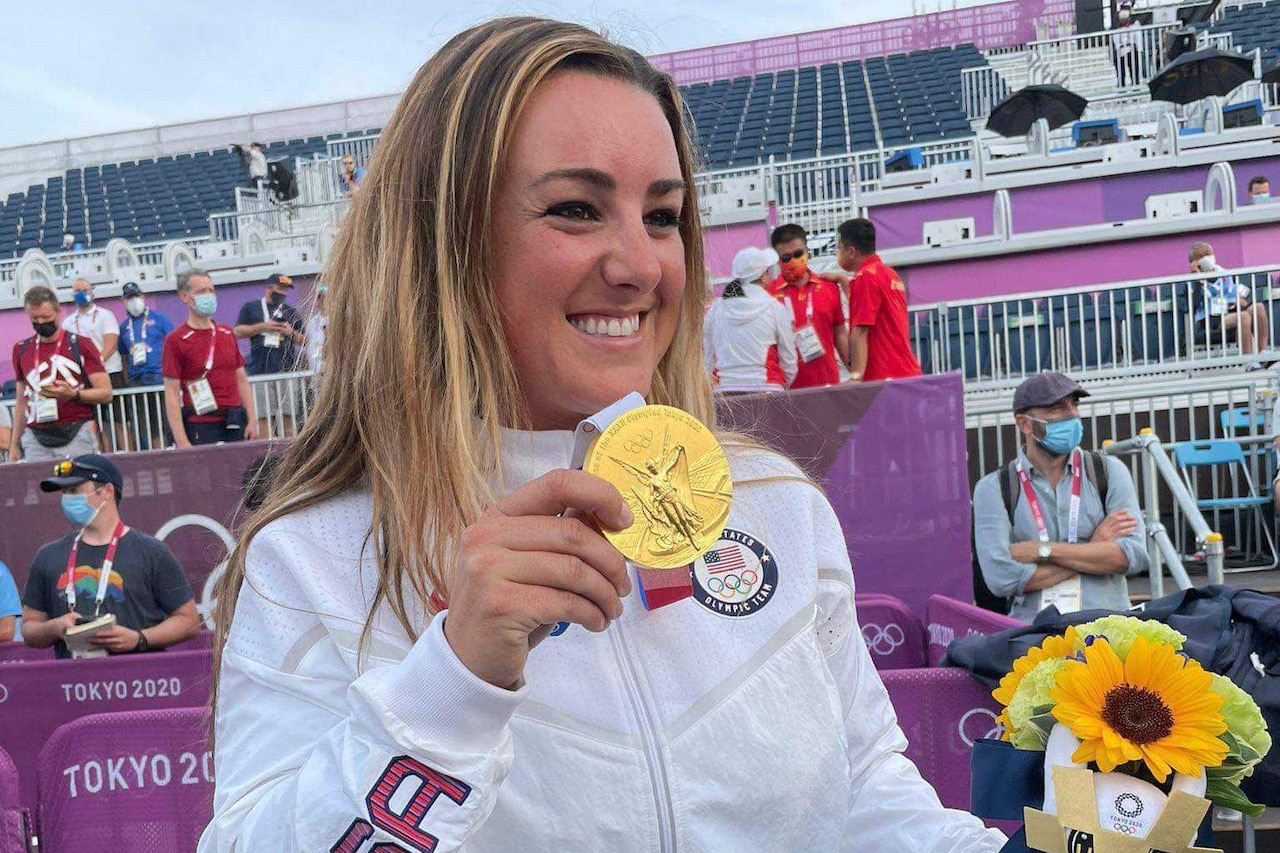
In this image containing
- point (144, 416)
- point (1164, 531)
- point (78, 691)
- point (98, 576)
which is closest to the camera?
point (78, 691)

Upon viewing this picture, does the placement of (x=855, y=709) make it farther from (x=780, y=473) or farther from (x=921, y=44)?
(x=921, y=44)

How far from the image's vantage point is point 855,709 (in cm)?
161

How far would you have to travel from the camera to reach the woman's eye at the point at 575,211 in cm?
139

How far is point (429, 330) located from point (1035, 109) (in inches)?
763

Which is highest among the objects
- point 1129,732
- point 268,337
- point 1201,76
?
point 1201,76

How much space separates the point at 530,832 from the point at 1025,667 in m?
0.74

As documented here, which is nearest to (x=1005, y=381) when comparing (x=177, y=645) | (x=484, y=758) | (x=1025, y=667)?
(x=177, y=645)

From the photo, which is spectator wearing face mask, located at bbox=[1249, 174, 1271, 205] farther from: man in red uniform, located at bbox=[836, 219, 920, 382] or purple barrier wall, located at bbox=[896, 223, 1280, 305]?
man in red uniform, located at bbox=[836, 219, 920, 382]

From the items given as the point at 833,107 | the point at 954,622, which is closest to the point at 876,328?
the point at 954,622

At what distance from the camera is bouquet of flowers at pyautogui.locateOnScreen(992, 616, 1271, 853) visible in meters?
1.36

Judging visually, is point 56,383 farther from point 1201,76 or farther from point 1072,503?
point 1201,76

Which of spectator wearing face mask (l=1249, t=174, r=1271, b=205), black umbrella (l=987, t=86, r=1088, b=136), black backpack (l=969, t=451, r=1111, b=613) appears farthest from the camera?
black umbrella (l=987, t=86, r=1088, b=136)

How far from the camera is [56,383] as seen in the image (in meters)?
9.02

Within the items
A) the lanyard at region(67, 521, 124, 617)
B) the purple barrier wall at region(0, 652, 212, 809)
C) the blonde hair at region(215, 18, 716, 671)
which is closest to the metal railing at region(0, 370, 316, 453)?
the lanyard at region(67, 521, 124, 617)
